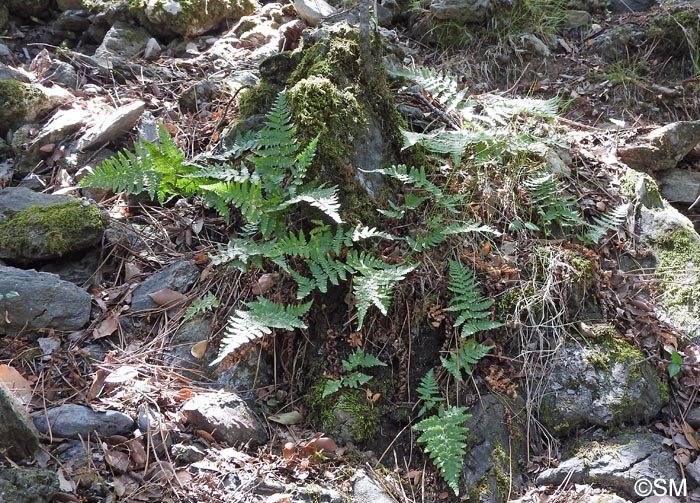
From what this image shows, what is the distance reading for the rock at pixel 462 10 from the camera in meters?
5.94

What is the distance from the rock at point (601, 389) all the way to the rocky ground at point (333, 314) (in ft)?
0.04

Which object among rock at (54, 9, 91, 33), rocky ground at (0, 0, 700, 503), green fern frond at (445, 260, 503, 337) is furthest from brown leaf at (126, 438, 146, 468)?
rock at (54, 9, 91, 33)

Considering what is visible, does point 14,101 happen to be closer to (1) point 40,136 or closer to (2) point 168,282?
(1) point 40,136

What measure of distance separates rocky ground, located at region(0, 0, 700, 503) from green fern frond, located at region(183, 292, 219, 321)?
0.06 feet

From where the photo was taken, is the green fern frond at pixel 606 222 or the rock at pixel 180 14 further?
the rock at pixel 180 14

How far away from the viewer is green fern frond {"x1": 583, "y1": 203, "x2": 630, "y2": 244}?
12.9 ft

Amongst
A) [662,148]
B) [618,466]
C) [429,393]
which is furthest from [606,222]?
[429,393]

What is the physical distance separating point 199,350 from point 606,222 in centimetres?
272

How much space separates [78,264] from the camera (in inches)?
153

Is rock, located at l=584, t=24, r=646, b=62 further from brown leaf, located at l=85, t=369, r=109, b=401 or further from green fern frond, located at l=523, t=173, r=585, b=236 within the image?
brown leaf, located at l=85, t=369, r=109, b=401

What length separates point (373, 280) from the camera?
3332 mm

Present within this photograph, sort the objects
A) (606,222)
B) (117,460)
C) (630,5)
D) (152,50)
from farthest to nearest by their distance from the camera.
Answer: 1. (630,5)
2. (152,50)
3. (606,222)
4. (117,460)

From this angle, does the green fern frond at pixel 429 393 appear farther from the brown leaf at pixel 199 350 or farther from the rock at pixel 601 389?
the brown leaf at pixel 199 350

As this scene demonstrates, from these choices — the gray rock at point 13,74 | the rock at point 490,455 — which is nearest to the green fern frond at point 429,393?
the rock at point 490,455
